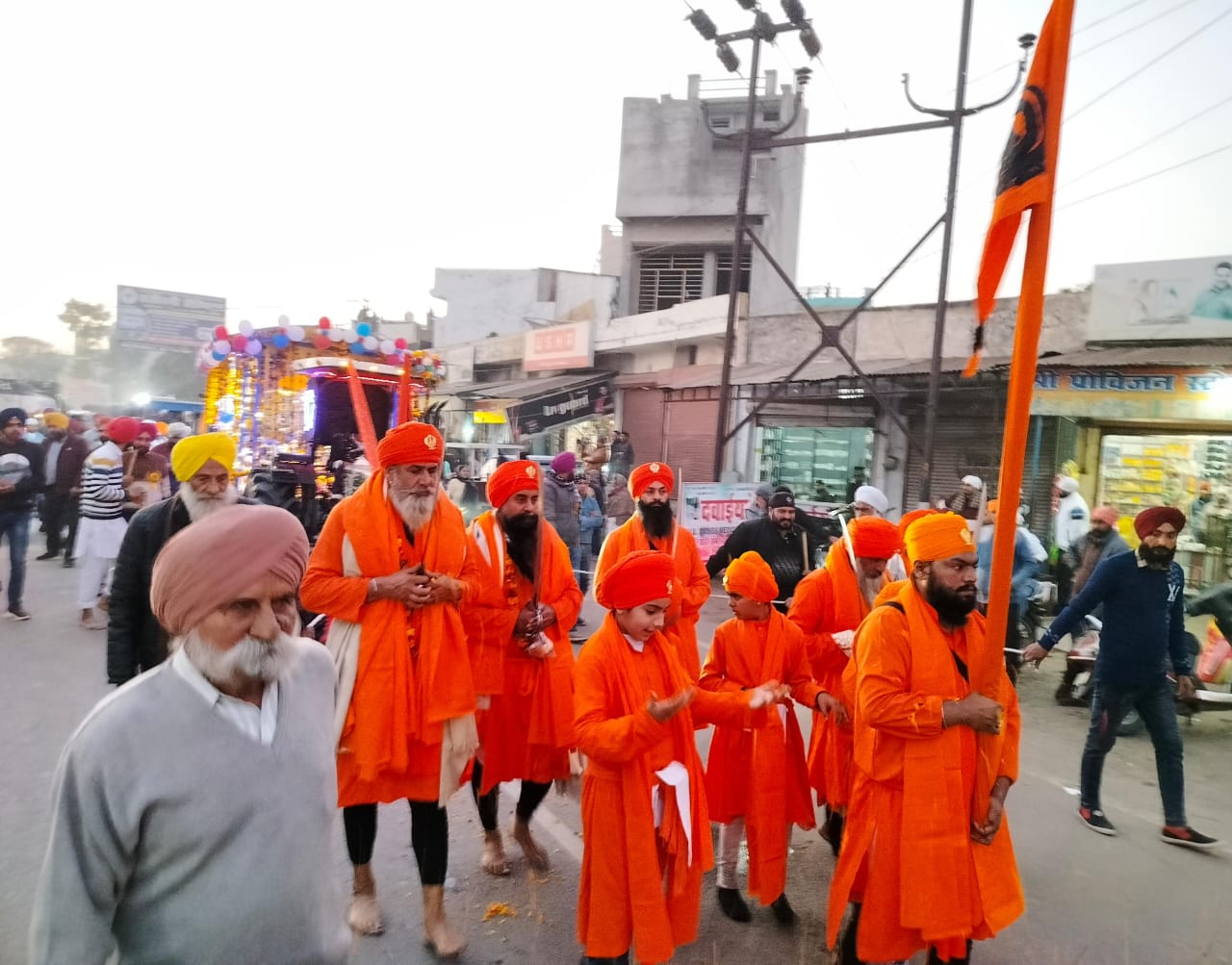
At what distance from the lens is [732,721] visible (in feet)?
10.8

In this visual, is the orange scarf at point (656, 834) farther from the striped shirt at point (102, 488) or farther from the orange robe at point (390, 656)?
the striped shirt at point (102, 488)

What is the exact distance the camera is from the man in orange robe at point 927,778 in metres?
2.53

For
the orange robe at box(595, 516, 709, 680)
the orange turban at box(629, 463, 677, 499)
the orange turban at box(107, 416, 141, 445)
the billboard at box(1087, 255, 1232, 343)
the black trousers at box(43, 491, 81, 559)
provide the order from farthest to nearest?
the black trousers at box(43, 491, 81, 559)
the billboard at box(1087, 255, 1232, 343)
the orange turban at box(107, 416, 141, 445)
the orange turban at box(629, 463, 677, 499)
the orange robe at box(595, 516, 709, 680)

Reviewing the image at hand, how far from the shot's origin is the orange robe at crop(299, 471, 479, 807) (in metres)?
3.04

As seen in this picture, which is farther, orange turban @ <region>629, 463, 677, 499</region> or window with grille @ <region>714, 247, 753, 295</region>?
window with grille @ <region>714, 247, 753, 295</region>

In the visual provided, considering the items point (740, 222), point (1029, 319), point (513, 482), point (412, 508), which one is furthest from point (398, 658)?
point (740, 222)

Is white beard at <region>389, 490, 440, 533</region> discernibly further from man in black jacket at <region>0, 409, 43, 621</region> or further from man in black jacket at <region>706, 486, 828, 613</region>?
man in black jacket at <region>0, 409, 43, 621</region>

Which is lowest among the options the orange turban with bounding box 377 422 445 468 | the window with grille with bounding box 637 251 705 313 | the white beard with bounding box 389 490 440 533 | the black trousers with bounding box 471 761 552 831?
the black trousers with bounding box 471 761 552 831

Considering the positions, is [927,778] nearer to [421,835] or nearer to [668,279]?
[421,835]

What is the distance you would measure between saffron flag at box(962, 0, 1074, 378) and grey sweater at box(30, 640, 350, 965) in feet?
6.93

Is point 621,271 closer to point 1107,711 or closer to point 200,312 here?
point 1107,711

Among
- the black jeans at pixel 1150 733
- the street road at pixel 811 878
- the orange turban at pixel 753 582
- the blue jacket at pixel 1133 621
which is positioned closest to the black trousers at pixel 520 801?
the street road at pixel 811 878

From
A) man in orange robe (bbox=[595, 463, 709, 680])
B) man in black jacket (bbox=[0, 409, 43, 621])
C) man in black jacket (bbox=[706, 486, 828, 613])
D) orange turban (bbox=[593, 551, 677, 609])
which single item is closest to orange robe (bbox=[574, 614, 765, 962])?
orange turban (bbox=[593, 551, 677, 609])

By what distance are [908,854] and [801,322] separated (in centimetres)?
1489
